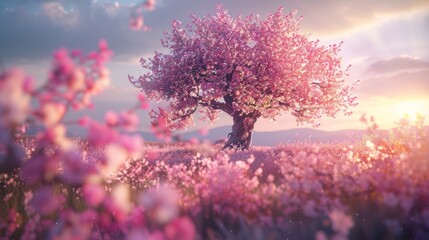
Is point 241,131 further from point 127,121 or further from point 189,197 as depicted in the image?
point 127,121

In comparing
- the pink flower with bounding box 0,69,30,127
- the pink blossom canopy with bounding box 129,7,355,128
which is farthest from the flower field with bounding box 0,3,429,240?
the pink blossom canopy with bounding box 129,7,355,128

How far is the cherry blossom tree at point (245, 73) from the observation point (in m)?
19.0

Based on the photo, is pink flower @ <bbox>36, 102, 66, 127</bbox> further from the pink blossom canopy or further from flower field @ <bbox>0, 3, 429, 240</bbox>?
the pink blossom canopy

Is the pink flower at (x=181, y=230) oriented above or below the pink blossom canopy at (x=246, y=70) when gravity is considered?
below

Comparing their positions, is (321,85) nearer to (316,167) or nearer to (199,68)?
(199,68)

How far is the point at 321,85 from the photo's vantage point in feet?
69.0

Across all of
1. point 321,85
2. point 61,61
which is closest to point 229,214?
point 61,61

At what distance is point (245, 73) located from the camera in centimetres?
1917

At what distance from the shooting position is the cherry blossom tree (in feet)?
62.4

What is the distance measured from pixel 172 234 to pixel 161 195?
26cm

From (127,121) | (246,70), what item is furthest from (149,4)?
(246,70)

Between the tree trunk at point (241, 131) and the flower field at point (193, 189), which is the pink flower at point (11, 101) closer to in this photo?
the flower field at point (193, 189)

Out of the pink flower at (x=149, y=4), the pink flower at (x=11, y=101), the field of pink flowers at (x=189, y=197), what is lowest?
the field of pink flowers at (x=189, y=197)

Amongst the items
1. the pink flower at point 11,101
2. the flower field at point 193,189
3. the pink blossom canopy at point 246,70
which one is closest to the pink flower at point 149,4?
the flower field at point 193,189
